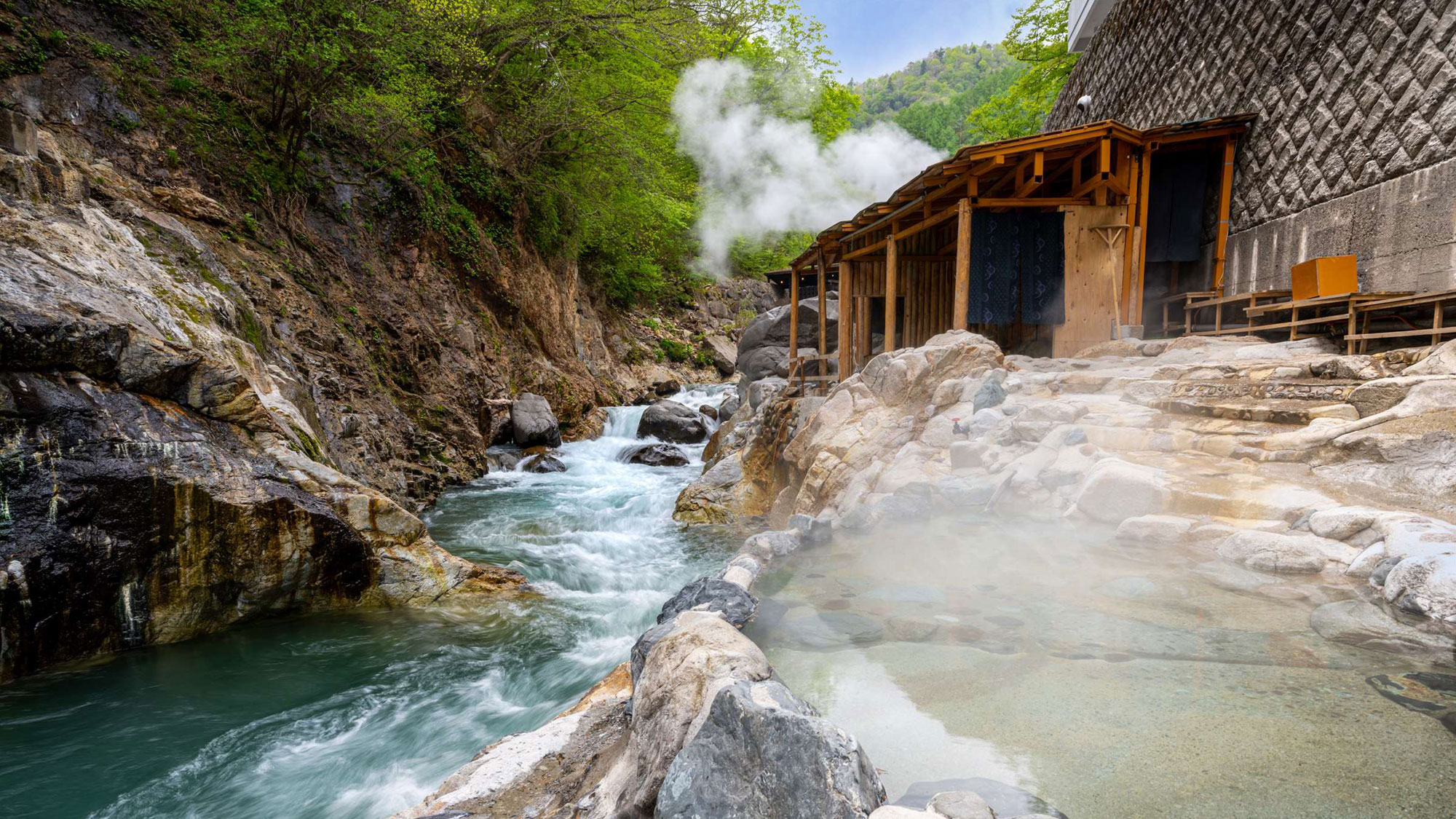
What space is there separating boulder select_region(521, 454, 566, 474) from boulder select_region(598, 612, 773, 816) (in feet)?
29.7

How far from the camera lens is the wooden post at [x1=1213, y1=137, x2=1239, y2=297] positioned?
8633 millimetres

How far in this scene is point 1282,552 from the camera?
3117 mm

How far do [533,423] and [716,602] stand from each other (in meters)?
9.64

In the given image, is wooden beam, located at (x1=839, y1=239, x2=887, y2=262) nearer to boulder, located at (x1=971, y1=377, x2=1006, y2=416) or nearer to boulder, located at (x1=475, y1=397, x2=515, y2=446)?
boulder, located at (x1=971, y1=377, x2=1006, y2=416)

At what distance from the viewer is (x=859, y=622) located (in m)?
3.08

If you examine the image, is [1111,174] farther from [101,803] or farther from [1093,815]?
[101,803]

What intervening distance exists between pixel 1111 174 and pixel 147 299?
34.6 feet

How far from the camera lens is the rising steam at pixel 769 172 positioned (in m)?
24.4

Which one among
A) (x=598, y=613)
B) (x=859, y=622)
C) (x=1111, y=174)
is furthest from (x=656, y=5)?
(x=859, y=622)

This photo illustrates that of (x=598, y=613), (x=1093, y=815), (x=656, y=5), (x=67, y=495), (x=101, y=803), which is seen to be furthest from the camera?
(x=656, y=5)

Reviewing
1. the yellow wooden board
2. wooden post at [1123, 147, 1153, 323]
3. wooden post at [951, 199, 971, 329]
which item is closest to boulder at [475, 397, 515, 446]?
wooden post at [951, 199, 971, 329]

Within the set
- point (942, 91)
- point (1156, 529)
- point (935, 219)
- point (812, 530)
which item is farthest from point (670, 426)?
point (942, 91)

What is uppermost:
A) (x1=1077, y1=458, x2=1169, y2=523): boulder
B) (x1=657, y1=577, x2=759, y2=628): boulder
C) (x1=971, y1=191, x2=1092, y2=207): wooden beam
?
(x1=971, y1=191, x2=1092, y2=207): wooden beam

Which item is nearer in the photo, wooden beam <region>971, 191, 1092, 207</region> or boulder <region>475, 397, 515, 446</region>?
wooden beam <region>971, 191, 1092, 207</region>
